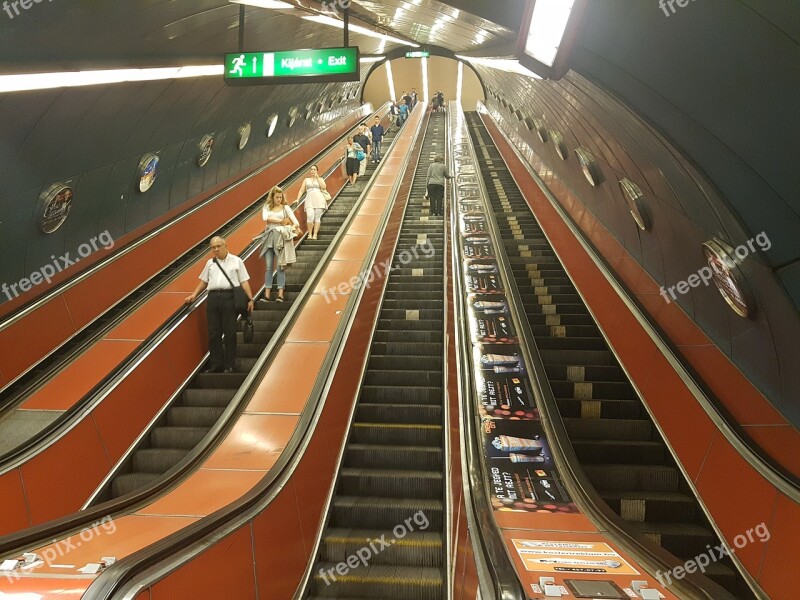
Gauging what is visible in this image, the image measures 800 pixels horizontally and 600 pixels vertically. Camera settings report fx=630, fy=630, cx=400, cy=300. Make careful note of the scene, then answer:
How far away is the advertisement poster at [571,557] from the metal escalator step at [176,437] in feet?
10.4

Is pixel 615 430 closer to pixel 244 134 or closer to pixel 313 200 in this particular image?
pixel 313 200

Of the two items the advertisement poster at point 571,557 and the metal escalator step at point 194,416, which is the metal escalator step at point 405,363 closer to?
the metal escalator step at point 194,416

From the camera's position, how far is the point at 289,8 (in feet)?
25.9

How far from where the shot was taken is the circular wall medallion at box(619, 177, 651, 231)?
718 cm

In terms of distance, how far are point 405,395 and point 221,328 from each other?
2.01 m

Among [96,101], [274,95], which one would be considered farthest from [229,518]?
[274,95]

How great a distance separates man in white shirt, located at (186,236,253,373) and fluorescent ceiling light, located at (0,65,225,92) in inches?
74.9

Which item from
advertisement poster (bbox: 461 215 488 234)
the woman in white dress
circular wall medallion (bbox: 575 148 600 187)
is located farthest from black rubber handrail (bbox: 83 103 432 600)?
advertisement poster (bbox: 461 215 488 234)

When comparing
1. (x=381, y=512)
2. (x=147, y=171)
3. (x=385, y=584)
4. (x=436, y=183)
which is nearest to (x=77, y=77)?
(x=147, y=171)

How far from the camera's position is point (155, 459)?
5352 millimetres

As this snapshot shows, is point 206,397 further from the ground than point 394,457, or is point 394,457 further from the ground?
Answer: point 206,397

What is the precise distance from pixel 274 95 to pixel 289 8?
24.0 ft

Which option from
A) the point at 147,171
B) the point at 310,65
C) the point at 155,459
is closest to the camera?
the point at 155,459

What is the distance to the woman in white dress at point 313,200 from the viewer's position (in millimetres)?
10273
